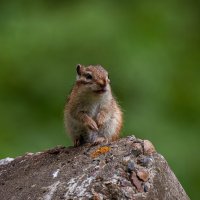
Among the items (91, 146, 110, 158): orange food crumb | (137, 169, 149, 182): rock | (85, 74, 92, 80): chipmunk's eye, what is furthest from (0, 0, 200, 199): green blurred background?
(137, 169, 149, 182): rock

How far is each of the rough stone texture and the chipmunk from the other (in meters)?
0.94

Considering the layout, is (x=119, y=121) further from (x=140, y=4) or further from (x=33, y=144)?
(x=140, y=4)

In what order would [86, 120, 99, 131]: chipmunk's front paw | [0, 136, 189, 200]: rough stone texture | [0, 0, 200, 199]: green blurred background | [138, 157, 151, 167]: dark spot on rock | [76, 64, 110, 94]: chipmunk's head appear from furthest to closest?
[0, 0, 200, 199]: green blurred background < [76, 64, 110, 94]: chipmunk's head < [86, 120, 99, 131]: chipmunk's front paw < [138, 157, 151, 167]: dark spot on rock < [0, 136, 189, 200]: rough stone texture

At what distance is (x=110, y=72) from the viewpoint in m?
23.0

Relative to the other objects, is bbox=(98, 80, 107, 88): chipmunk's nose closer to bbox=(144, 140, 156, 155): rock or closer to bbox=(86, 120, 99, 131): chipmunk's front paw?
bbox=(86, 120, 99, 131): chipmunk's front paw

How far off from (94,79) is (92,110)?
379 mm

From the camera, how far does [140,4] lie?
92.2 ft

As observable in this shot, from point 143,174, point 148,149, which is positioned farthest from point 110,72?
point 143,174

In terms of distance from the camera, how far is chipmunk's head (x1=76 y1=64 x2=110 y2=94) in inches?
532

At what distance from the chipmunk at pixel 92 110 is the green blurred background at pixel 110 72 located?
601 cm

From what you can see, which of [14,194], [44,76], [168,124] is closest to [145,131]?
[168,124]

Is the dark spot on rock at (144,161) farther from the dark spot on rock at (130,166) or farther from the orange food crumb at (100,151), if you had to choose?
the orange food crumb at (100,151)

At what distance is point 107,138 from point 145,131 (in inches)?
309

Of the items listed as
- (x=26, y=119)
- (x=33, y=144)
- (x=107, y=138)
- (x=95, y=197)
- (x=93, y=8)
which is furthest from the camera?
(x=93, y=8)
